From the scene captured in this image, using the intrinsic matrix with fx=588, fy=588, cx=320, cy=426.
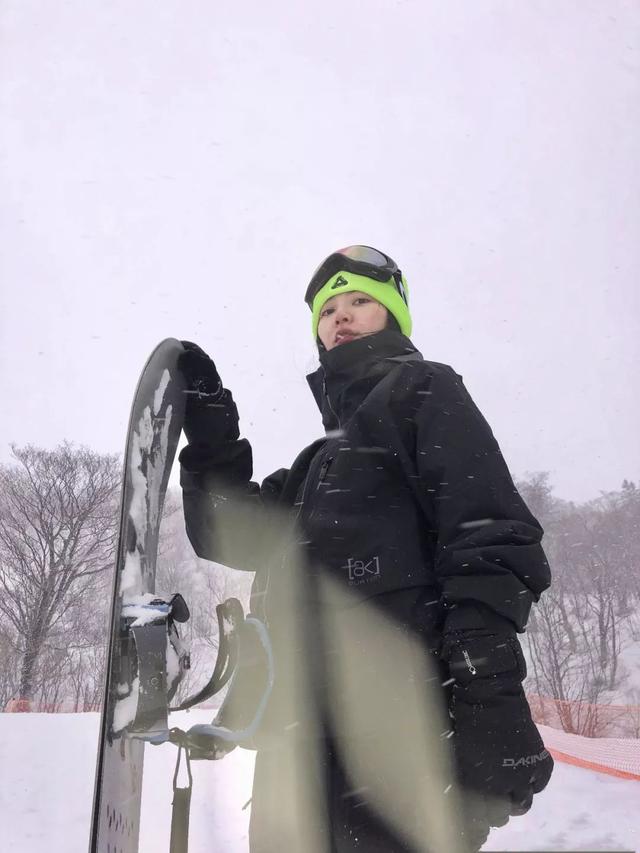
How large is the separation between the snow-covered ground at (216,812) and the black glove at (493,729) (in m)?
3.43

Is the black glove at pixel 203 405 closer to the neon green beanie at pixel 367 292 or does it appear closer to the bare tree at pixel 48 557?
the neon green beanie at pixel 367 292

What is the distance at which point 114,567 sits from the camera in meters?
1.36

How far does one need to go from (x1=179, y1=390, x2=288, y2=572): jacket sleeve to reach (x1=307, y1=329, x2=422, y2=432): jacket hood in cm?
29

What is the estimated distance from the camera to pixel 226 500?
1.71 metres

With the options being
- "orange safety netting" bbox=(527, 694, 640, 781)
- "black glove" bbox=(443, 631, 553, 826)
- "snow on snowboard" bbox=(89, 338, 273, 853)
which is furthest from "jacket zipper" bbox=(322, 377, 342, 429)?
"orange safety netting" bbox=(527, 694, 640, 781)

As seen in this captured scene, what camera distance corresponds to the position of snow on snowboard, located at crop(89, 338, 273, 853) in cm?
116

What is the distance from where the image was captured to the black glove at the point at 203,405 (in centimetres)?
176

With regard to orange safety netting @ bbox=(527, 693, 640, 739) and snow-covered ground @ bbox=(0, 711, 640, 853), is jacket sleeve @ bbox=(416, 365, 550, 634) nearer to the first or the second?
snow-covered ground @ bbox=(0, 711, 640, 853)

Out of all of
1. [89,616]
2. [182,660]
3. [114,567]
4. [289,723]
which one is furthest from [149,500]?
[89,616]

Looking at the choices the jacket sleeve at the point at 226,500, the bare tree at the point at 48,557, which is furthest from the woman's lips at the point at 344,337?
the bare tree at the point at 48,557

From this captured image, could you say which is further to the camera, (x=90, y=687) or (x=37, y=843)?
(x=90, y=687)

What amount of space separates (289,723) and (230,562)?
0.57 meters

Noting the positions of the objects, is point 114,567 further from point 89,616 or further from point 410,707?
point 89,616

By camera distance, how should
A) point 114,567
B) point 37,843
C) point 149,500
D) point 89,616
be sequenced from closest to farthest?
point 114,567 < point 149,500 < point 37,843 < point 89,616
